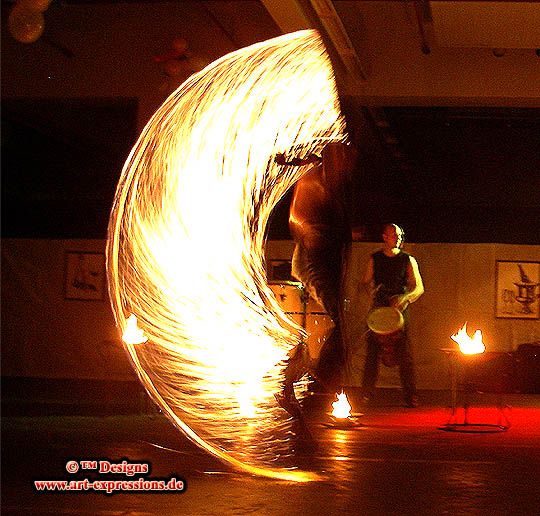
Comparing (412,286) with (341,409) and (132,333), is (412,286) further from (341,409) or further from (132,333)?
(132,333)

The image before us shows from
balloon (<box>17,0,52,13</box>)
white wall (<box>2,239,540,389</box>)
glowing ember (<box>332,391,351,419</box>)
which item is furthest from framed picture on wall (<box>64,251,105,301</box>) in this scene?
glowing ember (<box>332,391,351,419</box>)

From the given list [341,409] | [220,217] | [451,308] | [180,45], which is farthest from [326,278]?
[451,308]

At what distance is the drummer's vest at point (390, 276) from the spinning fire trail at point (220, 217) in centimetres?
242

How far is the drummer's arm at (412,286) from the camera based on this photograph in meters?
10.2

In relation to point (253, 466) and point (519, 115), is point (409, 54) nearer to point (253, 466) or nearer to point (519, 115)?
point (519, 115)

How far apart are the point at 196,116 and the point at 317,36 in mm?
1106

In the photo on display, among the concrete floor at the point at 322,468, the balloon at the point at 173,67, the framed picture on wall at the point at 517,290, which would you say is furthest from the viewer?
the framed picture on wall at the point at 517,290

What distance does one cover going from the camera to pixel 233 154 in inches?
299

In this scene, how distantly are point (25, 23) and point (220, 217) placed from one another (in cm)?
401

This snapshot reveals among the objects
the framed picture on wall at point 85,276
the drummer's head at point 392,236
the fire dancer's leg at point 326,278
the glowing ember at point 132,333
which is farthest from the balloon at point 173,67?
the fire dancer's leg at point 326,278

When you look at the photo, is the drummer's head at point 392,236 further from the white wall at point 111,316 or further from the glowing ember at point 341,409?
the white wall at point 111,316

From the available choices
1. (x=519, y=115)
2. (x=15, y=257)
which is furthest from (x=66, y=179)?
(x=519, y=115)

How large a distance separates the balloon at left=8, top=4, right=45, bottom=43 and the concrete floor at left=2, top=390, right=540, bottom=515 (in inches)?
142

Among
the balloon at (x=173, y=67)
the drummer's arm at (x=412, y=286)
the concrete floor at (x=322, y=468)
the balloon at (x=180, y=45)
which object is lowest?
the concrete floor at (x=322, y=468)
